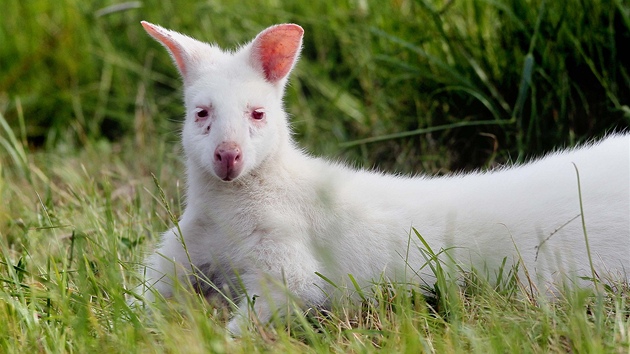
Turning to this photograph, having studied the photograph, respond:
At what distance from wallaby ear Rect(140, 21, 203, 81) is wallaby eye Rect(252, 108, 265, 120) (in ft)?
1.21

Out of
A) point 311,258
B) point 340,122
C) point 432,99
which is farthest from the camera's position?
point 340,122

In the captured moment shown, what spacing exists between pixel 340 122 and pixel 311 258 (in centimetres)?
271

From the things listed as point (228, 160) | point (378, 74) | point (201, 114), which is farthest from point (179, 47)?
point (378, 74)

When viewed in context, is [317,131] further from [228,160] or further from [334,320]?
[334,320]

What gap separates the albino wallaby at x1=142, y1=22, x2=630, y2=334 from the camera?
3.03 metres

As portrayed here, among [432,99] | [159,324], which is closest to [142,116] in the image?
[432,99]

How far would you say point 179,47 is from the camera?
330 cm

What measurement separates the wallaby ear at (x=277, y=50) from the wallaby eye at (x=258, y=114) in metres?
0.24

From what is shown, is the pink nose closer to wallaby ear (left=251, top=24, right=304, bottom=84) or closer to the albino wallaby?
the albino wallaby

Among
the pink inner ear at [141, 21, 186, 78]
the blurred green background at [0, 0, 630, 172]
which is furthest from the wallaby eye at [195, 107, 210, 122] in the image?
the blurred green background at [0, 0, 630, 172]

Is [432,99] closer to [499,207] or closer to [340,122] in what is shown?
[340,122]

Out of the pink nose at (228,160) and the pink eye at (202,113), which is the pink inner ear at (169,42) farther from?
the pink nose at (228,160)

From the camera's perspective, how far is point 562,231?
10.2 feet

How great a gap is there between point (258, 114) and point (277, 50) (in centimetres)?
32
